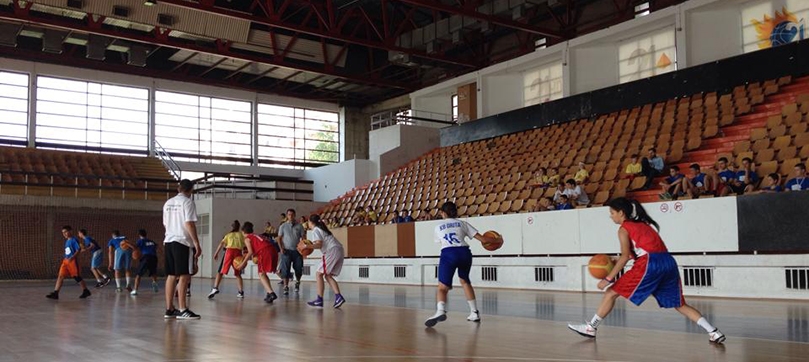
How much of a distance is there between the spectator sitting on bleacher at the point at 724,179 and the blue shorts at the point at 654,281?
8670 millimetres

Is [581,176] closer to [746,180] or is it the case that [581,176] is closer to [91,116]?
[746,180]

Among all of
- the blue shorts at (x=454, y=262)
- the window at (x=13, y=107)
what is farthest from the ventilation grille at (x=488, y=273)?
the window at (x=13, y=107)

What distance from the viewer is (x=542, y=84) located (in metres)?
33.0

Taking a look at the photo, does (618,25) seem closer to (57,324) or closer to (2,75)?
(57,324)

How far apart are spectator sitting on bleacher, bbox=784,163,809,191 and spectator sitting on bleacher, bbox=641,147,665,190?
4274 millimetres

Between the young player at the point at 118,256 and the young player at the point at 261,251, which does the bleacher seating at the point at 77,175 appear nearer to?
the young player at the point at 118,256

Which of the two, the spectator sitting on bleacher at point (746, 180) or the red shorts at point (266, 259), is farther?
the spectator sitting on bleacher at point (746, 180)

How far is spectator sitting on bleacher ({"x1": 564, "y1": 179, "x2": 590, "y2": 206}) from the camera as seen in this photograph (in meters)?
18.1

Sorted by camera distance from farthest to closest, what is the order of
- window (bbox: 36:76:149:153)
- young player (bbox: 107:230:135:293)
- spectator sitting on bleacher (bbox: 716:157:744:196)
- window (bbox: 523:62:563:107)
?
window (bbox: 36:76:149:153), window (bbox: 523:62:563:107), young player (bbox: 107:230:135:293), spectator sitting on bleacher (bbox: 716:157:744:196)

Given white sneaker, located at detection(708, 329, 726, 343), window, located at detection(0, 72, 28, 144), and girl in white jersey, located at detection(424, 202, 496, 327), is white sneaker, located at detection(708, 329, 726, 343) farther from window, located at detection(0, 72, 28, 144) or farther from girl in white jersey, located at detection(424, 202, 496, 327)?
window, located at detection(0, 72, 28, 144)

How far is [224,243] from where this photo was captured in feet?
51.9

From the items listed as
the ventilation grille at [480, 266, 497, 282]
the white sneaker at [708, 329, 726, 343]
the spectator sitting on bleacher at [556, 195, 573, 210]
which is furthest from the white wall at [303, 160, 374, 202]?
the white sneaker at [708, 329, 726, 343]

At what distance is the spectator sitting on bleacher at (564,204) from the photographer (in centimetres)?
1773

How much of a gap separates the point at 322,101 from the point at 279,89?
301 cm
